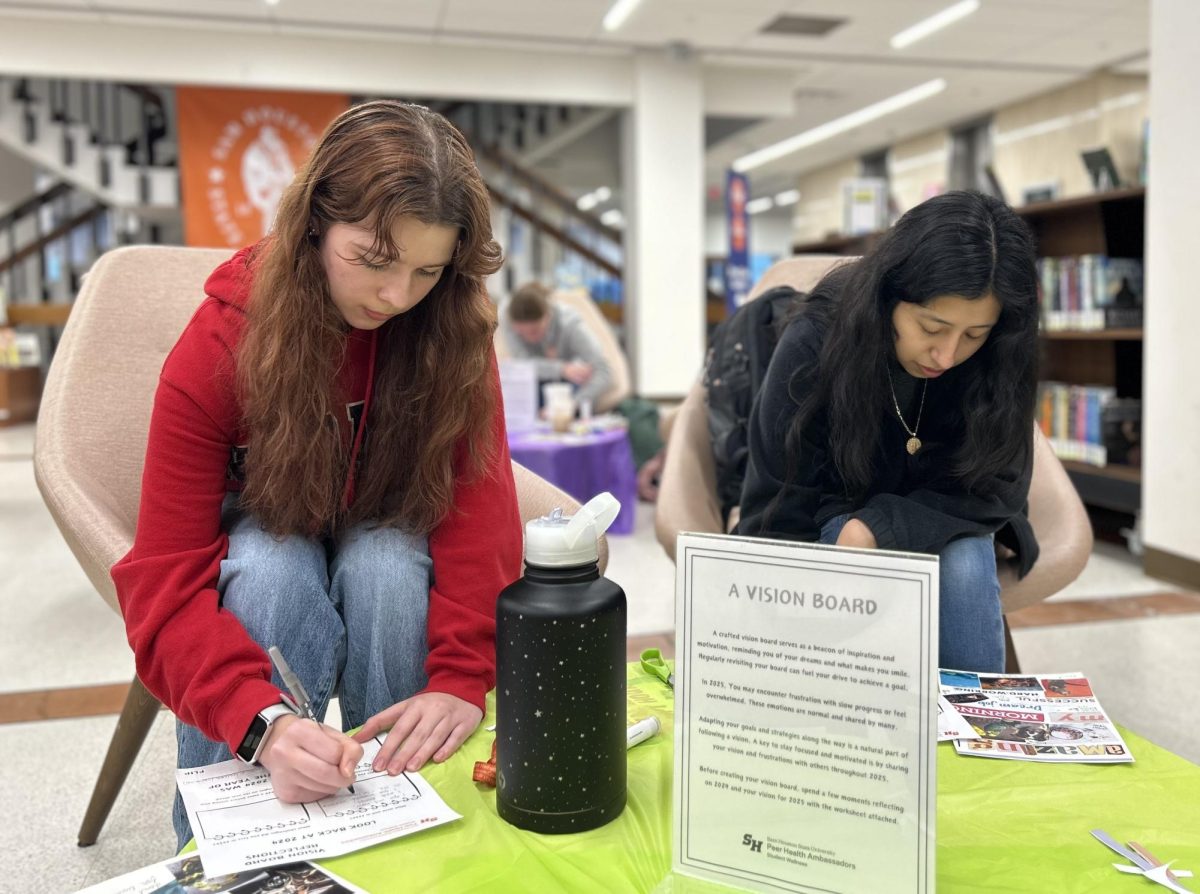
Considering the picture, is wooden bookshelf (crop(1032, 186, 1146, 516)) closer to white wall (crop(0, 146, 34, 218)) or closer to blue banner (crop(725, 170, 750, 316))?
blue banner (crop(725, 170, 750, 316))

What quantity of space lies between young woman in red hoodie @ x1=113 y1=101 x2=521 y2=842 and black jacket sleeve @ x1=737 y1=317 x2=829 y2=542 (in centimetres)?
43

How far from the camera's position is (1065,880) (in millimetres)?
762

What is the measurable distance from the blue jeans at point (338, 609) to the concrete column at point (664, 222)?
6.47 meters

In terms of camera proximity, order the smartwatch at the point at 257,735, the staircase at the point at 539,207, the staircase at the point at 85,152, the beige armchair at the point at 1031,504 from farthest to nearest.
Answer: the staircase at the point at 539,207, the staircase at the point at 85,152, the beige armchair at the point at 1031,504, the smartwatch at the point at 257,735

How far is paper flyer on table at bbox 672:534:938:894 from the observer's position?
70 cm

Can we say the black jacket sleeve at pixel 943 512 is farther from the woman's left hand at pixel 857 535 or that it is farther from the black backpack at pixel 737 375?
the black backpack at pixel 737 375

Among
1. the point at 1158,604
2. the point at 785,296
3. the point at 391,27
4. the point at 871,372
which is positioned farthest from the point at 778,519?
the point at 391,27

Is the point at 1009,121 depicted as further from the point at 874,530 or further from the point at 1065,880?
the point at 1065,880

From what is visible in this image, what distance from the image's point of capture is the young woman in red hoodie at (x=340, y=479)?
101cm

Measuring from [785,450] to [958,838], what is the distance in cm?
72

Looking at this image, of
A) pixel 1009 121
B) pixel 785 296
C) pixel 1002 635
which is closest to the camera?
pixel 1002 635

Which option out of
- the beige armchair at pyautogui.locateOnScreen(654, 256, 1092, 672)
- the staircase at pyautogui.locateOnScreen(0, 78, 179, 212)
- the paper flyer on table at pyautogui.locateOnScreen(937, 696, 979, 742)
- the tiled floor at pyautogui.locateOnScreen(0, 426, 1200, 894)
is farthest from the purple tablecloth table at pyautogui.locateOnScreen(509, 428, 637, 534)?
the staircase at pyautogui.locateOnScreen(0, 78, 179, 212)

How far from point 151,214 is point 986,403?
972cm

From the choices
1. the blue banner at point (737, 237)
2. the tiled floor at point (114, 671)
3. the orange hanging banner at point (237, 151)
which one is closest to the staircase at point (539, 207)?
the blue banner at point (737, 237)
